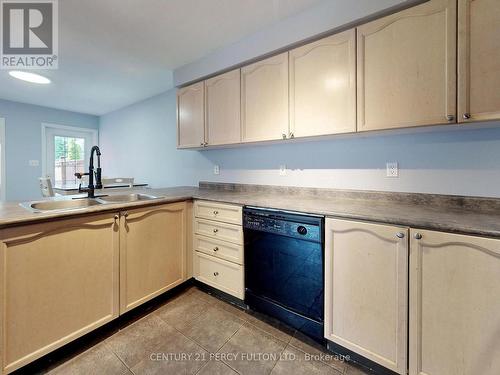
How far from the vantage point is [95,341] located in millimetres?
1493

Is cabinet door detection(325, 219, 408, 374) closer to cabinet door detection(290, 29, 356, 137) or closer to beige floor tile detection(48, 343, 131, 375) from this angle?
cabinet door detection(290, 29, 356, 137)

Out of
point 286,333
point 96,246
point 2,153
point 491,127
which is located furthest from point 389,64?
point 2,153

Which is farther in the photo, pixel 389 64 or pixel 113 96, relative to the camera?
pixel 113 96

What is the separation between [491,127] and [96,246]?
253 centimetres

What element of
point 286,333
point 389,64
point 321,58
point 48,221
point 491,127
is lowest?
point 286,333

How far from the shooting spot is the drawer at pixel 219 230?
1.79 meters

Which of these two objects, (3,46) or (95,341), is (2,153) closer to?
(3,46)

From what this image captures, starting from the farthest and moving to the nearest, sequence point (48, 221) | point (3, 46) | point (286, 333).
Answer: point (3, 46)
point (286, 333)
point (48, 221)

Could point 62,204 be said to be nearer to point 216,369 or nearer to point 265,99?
point 216,369

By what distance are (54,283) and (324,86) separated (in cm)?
210

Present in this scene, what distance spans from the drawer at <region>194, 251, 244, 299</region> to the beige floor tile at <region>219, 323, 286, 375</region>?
0.29 meters

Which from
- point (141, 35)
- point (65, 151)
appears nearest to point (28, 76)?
point (141, 35)

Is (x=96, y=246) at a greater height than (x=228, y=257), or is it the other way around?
(x=96, y=246)

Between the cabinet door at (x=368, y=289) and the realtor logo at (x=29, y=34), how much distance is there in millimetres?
2493
